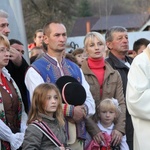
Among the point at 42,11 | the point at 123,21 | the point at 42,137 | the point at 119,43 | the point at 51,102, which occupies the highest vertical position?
the point at 123,21

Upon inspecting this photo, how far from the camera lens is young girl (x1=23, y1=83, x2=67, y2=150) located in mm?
4605

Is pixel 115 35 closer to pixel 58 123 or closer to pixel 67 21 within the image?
pixel 58 123

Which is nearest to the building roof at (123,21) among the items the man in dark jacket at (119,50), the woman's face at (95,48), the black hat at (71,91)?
the man in dark jacket at (119,50)

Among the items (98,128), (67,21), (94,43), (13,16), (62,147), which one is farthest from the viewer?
(67,21)

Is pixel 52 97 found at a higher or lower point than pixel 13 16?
lower

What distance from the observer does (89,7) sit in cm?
7275

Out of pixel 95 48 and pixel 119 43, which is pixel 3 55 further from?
pixel 119 43

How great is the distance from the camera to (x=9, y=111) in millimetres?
4844

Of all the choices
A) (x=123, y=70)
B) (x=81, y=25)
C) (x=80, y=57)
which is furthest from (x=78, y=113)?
(x=81, y=25)

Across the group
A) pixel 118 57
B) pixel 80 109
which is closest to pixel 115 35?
pixel 118 57

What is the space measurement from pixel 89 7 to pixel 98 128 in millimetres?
67956

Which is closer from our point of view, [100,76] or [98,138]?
[98,138]

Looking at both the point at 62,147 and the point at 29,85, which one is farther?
the point at 29,85

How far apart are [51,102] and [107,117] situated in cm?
109
